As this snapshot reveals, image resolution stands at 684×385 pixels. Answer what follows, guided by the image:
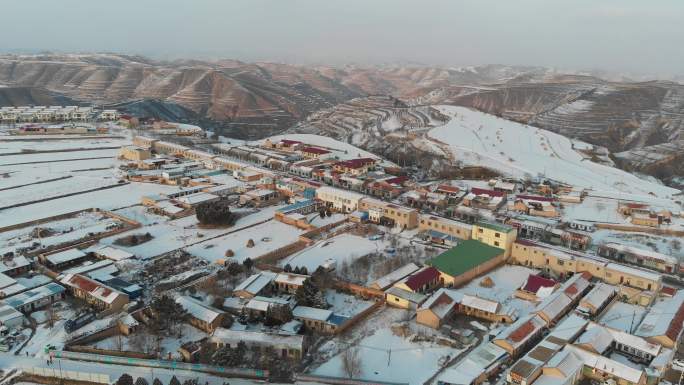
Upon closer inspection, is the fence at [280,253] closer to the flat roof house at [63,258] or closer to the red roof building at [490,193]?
the flat roof house at [63,258]

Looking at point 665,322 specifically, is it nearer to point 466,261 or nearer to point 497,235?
point 466,261

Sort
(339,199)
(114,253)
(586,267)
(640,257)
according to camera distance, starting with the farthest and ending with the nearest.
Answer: (339,199) → (640,257) → (114,253) → (586,267)

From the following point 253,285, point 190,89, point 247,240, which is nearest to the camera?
point 253,285

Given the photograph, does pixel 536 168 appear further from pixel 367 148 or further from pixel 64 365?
pixel 64 365

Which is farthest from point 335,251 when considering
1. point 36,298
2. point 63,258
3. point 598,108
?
point 598,108

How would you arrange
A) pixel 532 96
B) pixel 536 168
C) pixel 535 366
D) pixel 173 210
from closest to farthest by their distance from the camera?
pixel 535 366 → pixel 173 210 → pixel 536 168 → pixel 532 96

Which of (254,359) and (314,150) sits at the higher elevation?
(314,150)

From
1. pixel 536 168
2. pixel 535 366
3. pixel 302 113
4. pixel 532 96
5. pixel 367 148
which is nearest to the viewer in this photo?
pixel 535 366

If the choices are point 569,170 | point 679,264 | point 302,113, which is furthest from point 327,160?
point 302,113
